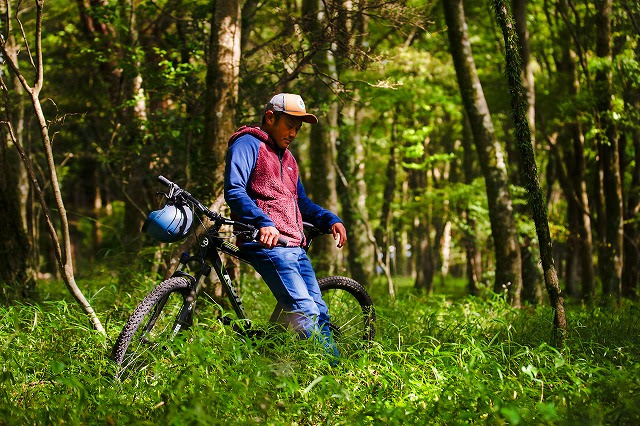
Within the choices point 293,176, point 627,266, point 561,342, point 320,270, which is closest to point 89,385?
point 293,176

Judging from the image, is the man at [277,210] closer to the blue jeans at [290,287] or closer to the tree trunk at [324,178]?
the blue jeans at [290,287]

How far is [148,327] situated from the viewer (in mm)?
4973

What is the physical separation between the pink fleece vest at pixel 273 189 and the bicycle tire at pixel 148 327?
837mm

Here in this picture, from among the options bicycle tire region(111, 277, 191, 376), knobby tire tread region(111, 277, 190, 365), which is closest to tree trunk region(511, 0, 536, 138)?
bicycle tire region(111, 277, 191, 376)

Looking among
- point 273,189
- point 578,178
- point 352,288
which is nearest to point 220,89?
point 273,189

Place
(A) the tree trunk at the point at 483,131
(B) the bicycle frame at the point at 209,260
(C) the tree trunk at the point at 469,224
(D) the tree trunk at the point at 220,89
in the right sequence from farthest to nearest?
(C) the tree trunk at the point at 469,224, (A) the tree trunk at the point at 483,131, (D) the tree trunk at the point at 220,89, (B) the bicycle frame at the point at 209,260

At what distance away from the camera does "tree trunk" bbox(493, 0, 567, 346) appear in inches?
241

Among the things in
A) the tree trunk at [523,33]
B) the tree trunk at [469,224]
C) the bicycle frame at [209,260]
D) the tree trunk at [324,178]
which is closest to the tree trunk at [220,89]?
the bicycle frame at [209,260]

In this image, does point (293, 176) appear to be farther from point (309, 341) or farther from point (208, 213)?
point (309, 341)

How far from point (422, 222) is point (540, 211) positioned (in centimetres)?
2235

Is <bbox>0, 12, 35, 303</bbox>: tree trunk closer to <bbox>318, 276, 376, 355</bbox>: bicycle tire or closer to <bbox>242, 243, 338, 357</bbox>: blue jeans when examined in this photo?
<bbox>318, 276, 376, 355</bbox>: bicycle tire

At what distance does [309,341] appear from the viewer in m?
5.28

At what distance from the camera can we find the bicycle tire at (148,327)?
4.75 meters

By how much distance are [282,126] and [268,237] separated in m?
1.00
